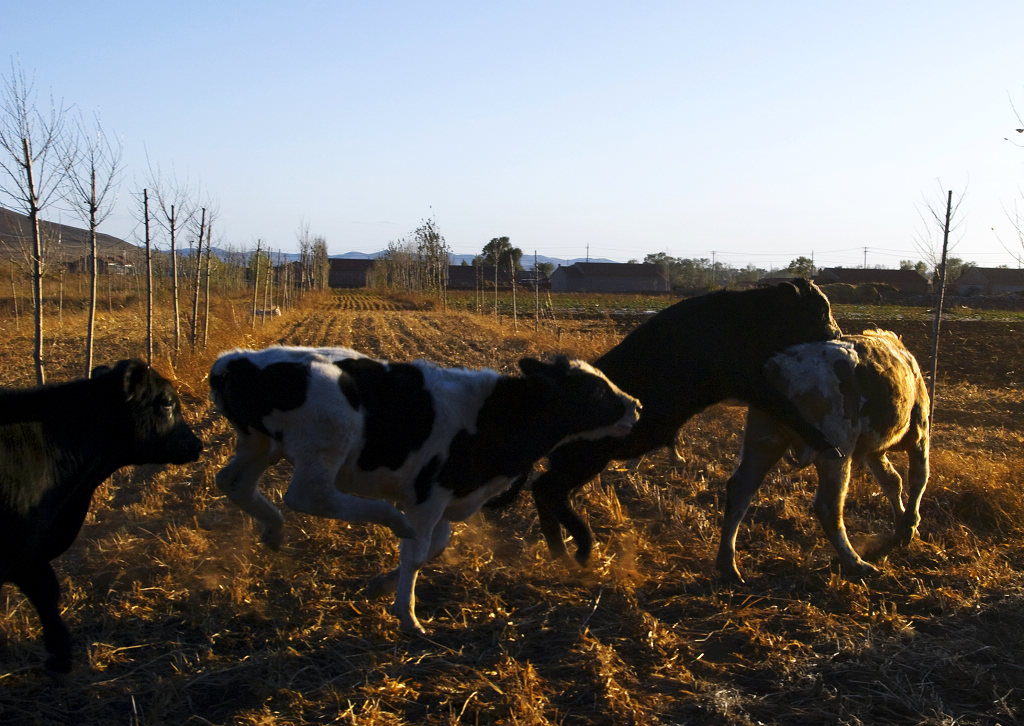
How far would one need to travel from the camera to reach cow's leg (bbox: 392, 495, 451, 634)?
5359mm

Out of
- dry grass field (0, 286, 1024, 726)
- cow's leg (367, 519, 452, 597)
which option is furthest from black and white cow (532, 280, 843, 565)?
cow's leg (367, 519, 452, 597)

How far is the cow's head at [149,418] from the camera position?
16.0 ft

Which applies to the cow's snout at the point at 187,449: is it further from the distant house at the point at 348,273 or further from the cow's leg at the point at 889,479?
the distant house at the point at 348,273

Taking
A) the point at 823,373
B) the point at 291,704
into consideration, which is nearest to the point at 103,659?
the point at 291,704

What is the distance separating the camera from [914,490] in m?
7.50

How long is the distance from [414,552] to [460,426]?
34.6 inches

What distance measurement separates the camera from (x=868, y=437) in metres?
7.01

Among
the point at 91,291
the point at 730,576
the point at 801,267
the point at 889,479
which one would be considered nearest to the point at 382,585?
the point at 730,576

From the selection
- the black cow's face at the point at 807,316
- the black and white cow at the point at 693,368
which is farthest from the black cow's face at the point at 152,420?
the black cow's face at the point at 807,316

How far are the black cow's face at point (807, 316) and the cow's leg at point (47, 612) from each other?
5.74m

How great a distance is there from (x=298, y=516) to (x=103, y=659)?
8.90 feet

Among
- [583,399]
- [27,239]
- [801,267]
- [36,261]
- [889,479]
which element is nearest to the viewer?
[583,399]

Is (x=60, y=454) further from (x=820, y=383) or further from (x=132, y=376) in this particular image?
(x=820, y=383)

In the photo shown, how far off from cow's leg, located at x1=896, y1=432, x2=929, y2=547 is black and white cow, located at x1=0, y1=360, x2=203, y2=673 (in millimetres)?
5922
